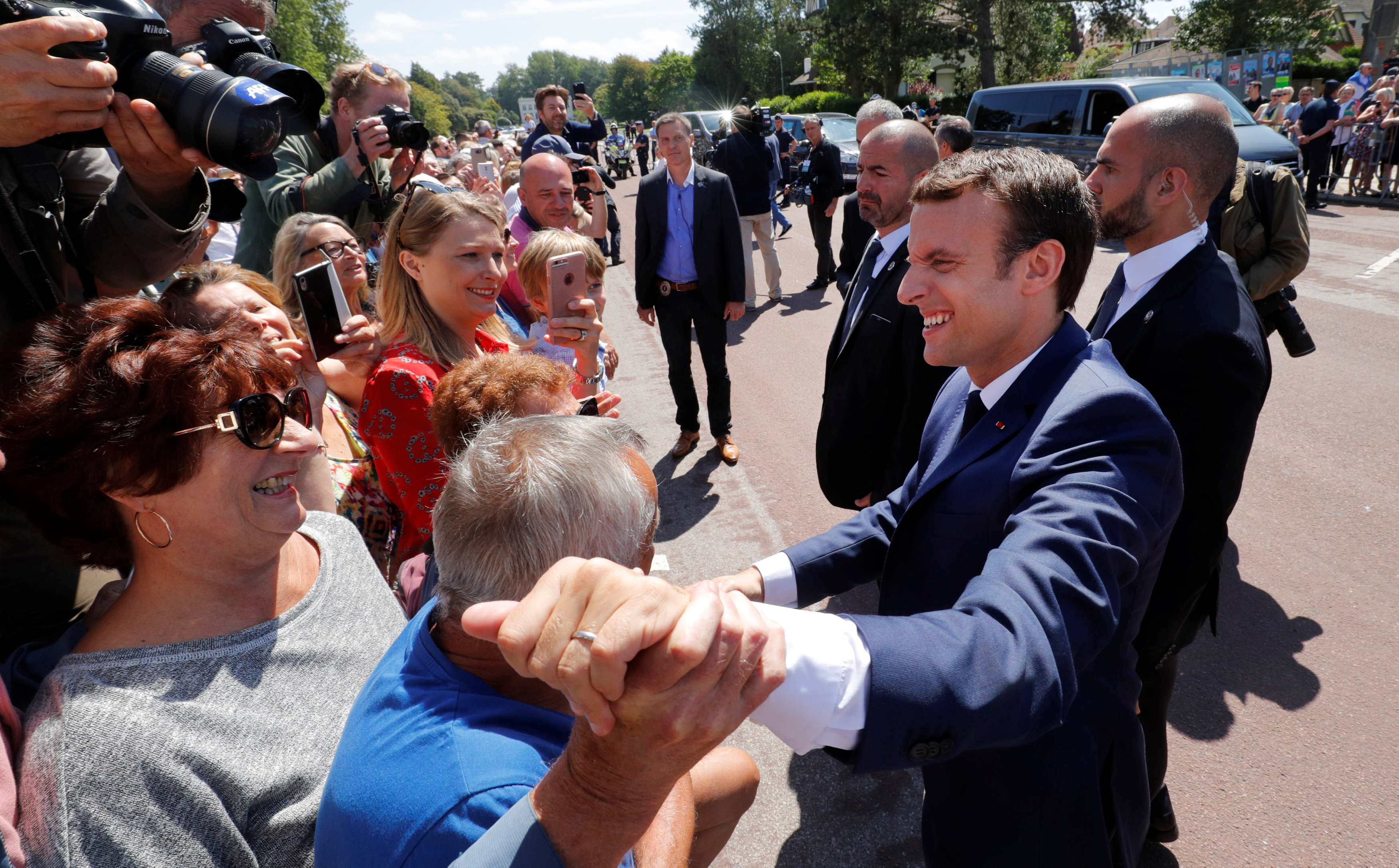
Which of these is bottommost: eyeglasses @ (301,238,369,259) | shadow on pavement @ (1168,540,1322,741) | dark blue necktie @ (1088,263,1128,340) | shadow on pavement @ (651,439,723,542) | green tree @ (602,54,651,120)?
shadow on pavement @ (651,439,723,542)

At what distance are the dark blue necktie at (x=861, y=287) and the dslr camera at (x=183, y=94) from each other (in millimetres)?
2184

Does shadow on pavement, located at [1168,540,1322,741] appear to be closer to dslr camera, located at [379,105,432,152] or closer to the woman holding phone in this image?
the woman holding phone

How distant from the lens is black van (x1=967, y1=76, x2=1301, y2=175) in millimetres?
9688

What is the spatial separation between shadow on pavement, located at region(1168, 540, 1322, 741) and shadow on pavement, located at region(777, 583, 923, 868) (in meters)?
1.14

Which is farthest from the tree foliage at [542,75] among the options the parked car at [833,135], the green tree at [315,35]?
the parked car at [833,135]

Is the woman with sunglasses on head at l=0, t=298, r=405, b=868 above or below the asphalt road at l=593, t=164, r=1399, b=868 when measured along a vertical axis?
above

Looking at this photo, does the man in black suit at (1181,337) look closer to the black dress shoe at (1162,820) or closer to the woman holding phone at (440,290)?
the black dress shoe at (1162,820)

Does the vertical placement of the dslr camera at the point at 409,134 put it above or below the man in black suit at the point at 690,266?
above

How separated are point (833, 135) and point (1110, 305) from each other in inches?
599

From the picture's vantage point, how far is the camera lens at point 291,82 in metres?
2.01

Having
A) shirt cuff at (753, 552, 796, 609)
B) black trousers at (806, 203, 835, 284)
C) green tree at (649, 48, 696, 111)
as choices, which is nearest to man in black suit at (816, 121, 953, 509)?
shirt cuff at (753, 552, 796, 609)

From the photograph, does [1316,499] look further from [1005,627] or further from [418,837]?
[418,837]

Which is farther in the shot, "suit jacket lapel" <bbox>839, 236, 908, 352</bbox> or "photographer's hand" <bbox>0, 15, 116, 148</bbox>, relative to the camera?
"suit jacket lapel" <bbox>839, 236, 908, 352</bbox>

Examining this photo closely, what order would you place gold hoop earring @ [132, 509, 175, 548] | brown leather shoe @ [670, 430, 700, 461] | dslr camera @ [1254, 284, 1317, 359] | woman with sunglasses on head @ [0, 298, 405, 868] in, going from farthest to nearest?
brown leather shoe @ [670, 430, 700, 461]
dslr camera @ [1254, 284, 1317, 359]
gold hoop earring @ [132, 509, 175, 548]
woman with sunglasses on head @ [0, 298, 405, 868]
